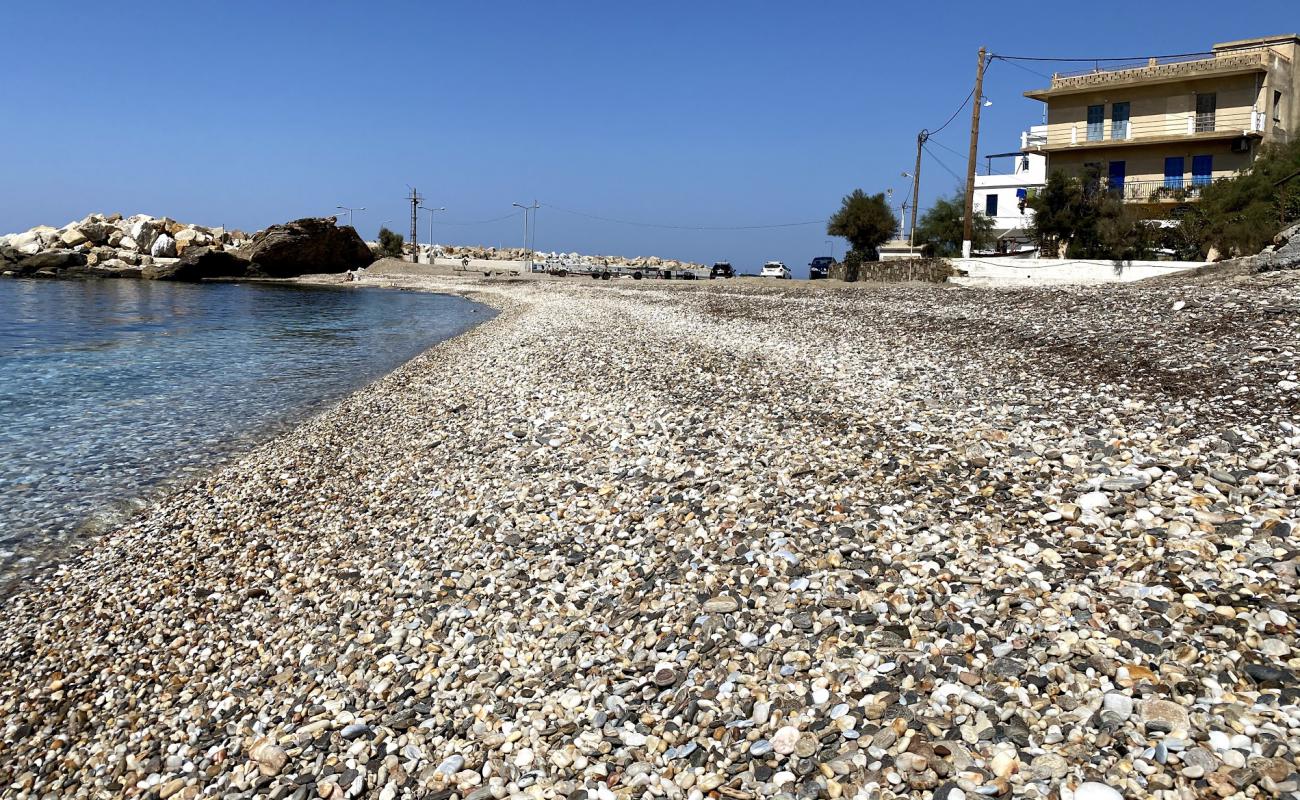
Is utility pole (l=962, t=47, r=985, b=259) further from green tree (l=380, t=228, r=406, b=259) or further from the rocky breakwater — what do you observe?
green tree (l=380, t=228, r=406, b=259)

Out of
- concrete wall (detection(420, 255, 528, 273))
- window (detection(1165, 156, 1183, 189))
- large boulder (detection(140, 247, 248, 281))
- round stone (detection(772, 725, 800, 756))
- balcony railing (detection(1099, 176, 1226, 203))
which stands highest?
window (detection(1165, 156, 1183, 189))

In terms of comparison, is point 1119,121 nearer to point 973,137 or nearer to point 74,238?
point 973,137

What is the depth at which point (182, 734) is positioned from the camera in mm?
5734

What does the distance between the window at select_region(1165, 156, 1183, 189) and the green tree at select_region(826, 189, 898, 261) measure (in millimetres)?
17665

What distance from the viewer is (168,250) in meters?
103

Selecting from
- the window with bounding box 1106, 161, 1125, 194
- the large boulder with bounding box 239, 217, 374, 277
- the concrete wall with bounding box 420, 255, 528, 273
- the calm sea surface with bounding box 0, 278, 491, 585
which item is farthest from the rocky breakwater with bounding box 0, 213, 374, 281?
the window with bounding box 1106, 161, 1125, 194

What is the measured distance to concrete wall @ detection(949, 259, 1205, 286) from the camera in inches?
1271

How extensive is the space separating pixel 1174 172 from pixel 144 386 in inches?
2116

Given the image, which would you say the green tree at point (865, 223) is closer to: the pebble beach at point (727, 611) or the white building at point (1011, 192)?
the white building at point (1011, 192)

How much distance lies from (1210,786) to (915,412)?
753 centimetres

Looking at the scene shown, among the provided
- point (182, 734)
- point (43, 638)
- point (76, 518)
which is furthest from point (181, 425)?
point (182, 734)

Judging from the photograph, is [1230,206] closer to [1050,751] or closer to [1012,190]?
[1012,190]

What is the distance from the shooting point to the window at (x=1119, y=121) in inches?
1986

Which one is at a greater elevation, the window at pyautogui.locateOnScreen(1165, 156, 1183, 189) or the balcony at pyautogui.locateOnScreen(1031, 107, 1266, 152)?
the balcony at pyautogui.locateOnScreen(1031, 107, 1266, 152)
